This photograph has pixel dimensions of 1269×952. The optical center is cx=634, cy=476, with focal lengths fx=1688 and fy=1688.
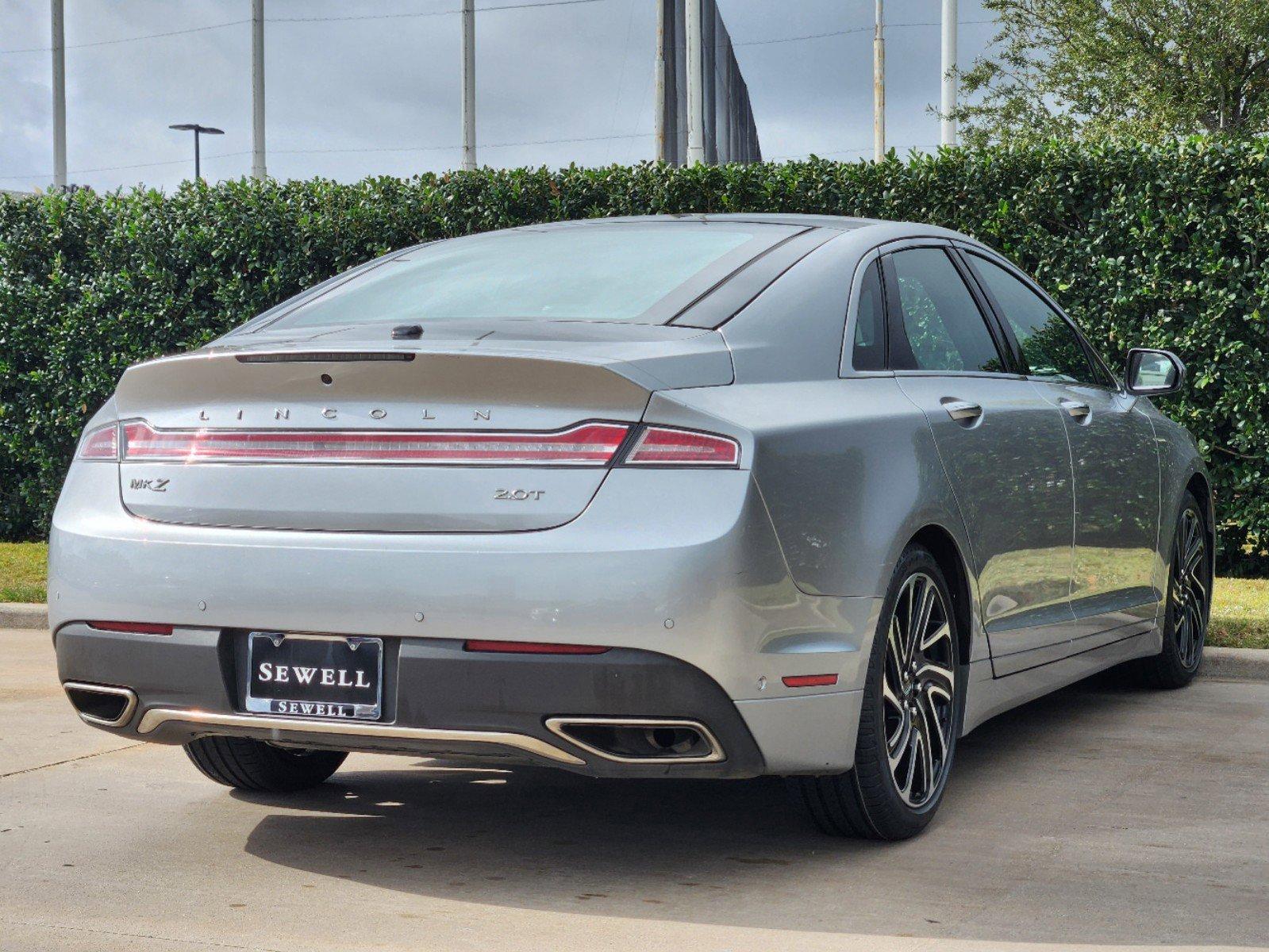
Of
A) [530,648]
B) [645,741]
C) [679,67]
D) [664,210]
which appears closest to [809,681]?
[645,741]

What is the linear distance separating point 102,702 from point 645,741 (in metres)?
Answer: 1.34

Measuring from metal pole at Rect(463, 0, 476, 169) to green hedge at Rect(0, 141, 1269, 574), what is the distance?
64.8ft

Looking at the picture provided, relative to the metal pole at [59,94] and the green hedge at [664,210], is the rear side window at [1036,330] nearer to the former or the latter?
the green hedge at [664,210]

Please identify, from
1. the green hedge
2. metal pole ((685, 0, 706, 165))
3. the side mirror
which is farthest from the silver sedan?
metal pole ((685, 0, 706, 165))

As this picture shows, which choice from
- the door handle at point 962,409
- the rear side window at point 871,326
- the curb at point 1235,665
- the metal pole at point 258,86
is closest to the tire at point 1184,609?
the curb at point 1235,665

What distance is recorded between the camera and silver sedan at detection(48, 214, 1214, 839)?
3.53 metres

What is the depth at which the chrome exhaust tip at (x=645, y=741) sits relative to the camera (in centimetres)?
356

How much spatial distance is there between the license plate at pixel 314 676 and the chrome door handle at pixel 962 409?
69.3 inches

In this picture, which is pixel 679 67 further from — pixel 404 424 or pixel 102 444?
pixel 404 424

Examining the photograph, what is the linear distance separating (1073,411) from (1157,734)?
1197mm

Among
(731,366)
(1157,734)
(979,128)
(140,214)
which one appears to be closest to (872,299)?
(731,366)

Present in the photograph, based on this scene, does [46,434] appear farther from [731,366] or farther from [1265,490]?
[731,366]

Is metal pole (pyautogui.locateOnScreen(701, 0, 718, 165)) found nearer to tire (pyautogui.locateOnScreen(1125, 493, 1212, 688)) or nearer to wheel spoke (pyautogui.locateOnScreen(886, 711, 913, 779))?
tire (pyautogui.locateOnScreen(1125, 493, 1212, 688))

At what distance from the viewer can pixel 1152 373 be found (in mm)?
6258
